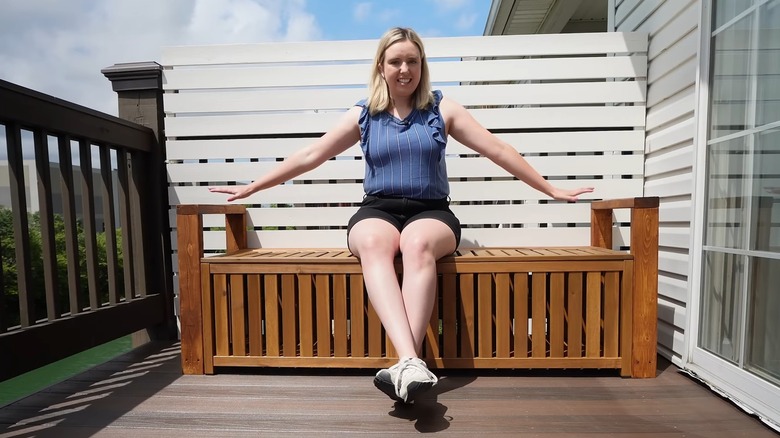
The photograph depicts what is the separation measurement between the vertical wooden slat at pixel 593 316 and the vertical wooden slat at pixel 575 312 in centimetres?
3

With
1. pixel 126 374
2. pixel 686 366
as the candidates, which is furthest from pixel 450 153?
pixel 126 374

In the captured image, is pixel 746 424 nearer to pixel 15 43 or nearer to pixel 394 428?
pixel 394 428

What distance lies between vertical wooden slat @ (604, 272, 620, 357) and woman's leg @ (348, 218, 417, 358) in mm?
798

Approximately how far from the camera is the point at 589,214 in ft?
6.91

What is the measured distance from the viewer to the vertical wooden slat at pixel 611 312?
158 cm

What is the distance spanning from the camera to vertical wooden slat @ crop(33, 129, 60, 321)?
4.95 feet

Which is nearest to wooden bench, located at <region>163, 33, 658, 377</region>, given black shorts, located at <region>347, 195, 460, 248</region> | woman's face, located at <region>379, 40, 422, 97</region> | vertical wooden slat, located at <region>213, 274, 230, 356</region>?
vertical wooden slat, located at <region>213, 274, 230, 356</region>

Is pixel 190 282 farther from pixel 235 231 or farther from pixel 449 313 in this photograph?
pixel 449 313

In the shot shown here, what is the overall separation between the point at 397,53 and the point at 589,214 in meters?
1.28

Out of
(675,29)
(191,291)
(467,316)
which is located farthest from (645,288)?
(191,291)

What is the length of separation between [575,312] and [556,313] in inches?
2.8

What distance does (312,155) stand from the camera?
1682 mm

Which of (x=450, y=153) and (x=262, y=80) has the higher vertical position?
(x=262, y=80)

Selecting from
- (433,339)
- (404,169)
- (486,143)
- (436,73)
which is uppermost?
(436,73)
